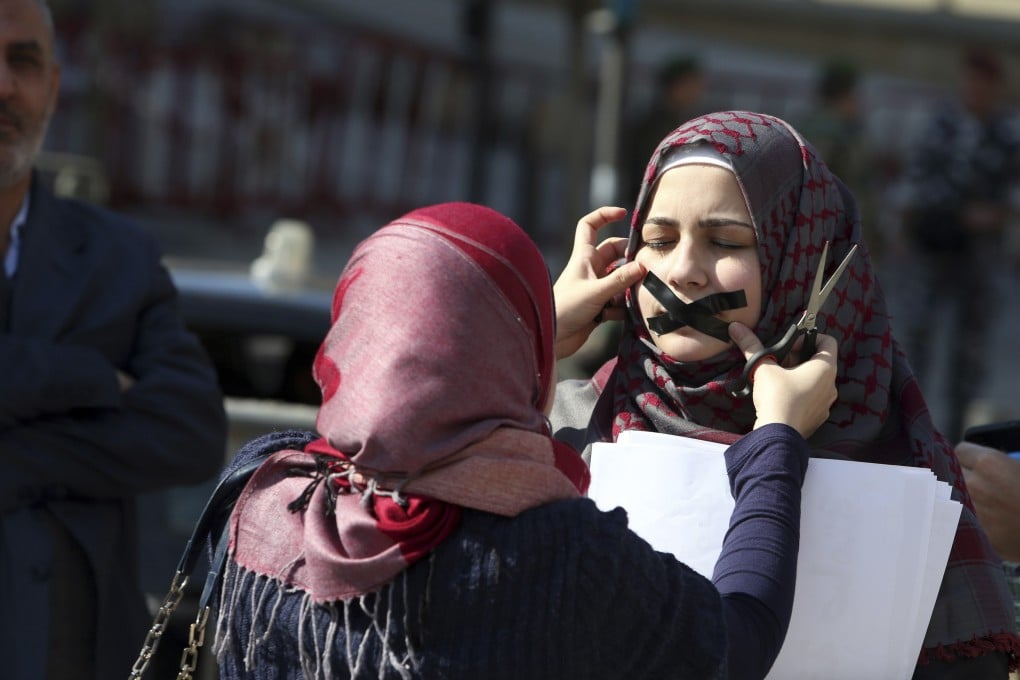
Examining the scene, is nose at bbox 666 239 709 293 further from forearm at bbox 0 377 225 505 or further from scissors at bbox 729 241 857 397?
forearm at bbox 0 377 225 505

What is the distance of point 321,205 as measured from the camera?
11922 millimetres

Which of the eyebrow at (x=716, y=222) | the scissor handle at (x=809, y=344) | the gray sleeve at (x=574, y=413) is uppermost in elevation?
the eyebrow at (x=716, y=222)

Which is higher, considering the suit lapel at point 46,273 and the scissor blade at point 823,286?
the scissor blade at point 823,286

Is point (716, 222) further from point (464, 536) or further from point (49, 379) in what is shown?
point (49, 379)

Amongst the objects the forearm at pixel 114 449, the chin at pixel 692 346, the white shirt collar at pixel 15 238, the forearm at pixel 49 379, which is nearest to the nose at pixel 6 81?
the white shirt collar at pixel 15 238

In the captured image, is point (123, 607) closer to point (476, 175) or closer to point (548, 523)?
point (548, 523)

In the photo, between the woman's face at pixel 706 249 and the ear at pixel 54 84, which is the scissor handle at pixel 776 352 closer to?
the woman's face at pixel 706 249

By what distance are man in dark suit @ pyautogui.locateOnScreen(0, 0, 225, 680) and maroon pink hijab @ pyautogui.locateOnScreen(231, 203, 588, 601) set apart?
111cm

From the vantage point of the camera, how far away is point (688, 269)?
2.04 m

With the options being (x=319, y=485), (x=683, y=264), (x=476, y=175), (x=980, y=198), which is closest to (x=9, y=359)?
(x=319, y=485)

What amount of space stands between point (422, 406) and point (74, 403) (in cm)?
136

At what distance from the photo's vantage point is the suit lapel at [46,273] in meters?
2.77

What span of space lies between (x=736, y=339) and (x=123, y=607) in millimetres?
1498

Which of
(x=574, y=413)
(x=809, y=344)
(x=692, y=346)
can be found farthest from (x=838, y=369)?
(x=574, y=413)
